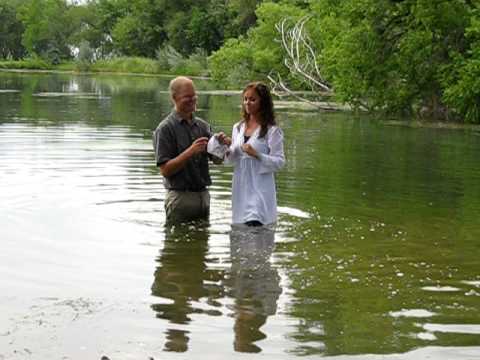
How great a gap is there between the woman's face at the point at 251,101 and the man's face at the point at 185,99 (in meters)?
0.60

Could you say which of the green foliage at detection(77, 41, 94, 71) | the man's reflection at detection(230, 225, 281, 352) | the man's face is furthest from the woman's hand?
the green foliage at detection(77, 41, 94, 71)

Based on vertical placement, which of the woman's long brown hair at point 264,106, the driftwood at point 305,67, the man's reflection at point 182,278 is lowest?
the man's reflection at point 182,278

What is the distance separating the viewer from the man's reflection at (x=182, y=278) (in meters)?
7.37

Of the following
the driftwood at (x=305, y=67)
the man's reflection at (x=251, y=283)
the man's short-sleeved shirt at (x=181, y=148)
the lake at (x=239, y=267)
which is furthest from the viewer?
the driftwood at (x=305, y=67)

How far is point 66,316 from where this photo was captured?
7.34 meters

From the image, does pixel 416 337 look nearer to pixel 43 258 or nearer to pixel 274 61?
pixel 43 258

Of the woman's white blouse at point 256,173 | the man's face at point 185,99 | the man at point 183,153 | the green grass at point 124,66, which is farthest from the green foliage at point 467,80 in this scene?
the green grass at point 124,66

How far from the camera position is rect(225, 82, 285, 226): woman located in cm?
935

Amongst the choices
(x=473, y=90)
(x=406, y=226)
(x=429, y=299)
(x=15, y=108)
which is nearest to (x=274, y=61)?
(x=15, y=108)

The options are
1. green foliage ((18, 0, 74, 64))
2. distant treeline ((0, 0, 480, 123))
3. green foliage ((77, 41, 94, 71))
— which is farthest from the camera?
green foliage ((18, 0, 74, 64))

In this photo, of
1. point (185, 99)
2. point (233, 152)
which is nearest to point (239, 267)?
point (233, 152)

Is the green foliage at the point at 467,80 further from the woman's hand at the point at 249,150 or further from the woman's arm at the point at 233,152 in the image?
the woman's hand at the point at 249,150

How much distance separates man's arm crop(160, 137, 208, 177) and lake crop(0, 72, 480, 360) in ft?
2.63

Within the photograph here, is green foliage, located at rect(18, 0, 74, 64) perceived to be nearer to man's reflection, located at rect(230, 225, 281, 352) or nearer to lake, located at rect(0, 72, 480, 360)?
lake, located at rect(0, 72, 480, 360)
